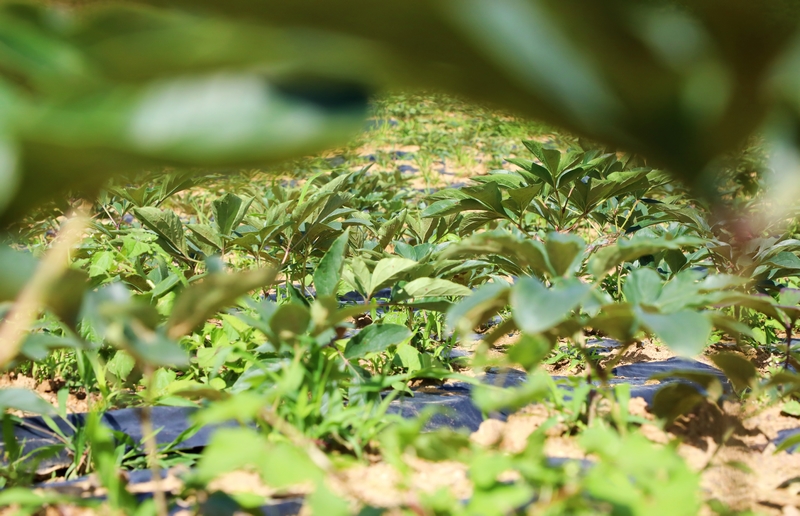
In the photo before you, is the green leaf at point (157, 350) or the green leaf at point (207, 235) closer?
the green leaf at point (157, 350)

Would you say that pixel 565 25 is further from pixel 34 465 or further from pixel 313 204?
pixel 313 204

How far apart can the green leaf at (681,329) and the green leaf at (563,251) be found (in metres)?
0.16

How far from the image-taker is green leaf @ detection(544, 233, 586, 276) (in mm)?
986

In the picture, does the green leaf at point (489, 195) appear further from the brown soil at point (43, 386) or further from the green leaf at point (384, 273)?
the brown soil at point (43, 386)

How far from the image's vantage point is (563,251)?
1004 millimetres

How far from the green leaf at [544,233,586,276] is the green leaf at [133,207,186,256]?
4.36 ft

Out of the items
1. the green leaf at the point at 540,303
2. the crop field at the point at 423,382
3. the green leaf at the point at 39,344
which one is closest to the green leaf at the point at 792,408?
the crop field at the point at 423,382

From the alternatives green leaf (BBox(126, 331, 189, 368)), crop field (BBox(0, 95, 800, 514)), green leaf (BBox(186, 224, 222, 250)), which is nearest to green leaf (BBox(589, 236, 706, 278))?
crop field (BBox(0, 95, 800, 514))

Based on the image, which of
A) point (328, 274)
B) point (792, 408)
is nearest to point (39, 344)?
point (328, 274)

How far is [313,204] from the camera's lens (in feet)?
6.39

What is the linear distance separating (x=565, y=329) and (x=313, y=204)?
1.10 m

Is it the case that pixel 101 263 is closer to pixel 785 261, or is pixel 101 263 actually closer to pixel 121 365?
pixel 121 365


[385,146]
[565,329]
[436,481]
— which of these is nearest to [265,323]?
[436,481]

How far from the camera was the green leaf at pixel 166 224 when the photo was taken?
1961mm
